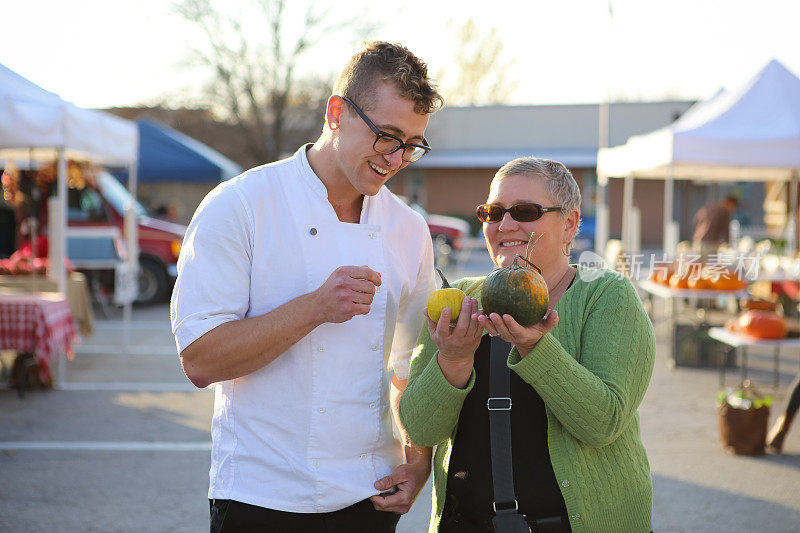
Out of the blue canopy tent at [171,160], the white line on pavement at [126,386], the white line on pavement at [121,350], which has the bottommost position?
the white line on pavement at [126,386]

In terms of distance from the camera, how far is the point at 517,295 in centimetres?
213

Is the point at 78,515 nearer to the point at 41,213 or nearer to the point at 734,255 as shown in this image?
the point at 41,213

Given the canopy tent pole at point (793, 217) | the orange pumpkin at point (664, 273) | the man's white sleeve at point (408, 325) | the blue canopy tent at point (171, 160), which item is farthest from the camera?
the blue canopy tent at point (171, 160)

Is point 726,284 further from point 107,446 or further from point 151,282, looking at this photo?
point 151,282

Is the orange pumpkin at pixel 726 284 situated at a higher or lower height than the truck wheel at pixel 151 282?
higher

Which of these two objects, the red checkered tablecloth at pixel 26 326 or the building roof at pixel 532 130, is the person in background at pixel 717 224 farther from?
the building roof at pixel 532 130

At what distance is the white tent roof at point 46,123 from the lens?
257 inches

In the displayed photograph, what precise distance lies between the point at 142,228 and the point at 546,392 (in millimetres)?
13465

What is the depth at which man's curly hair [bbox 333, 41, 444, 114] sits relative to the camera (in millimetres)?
2250

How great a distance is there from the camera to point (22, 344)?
7879 millimetres

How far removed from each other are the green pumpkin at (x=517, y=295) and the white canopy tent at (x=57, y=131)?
503 cm

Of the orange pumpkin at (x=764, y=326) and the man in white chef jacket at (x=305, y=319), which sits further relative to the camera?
the orange pumpkin at (x=764, y=326)

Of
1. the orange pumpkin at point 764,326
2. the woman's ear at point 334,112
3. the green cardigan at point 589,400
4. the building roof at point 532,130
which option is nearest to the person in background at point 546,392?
the green cardigan at point 589,400

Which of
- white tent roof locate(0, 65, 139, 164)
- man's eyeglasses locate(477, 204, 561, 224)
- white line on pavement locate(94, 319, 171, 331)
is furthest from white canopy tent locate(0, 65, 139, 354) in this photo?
man's eyeglasses locate(477, 204, 561, 224)
